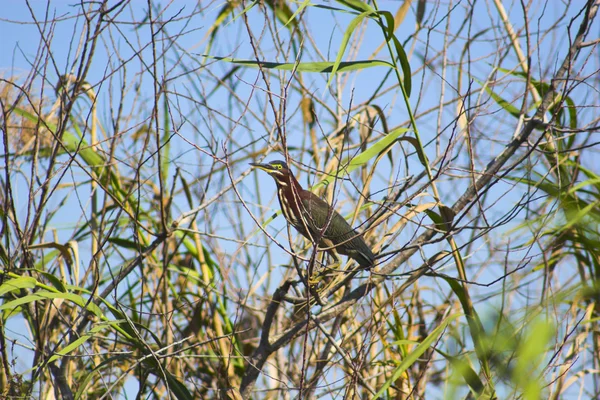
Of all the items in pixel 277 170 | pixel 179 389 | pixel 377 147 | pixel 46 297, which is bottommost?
pixel 179 389

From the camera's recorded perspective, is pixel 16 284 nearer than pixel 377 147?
Yes

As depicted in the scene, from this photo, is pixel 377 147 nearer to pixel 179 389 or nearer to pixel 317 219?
pixel 317 219

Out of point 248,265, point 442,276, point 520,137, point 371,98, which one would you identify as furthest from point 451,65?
point 248,265

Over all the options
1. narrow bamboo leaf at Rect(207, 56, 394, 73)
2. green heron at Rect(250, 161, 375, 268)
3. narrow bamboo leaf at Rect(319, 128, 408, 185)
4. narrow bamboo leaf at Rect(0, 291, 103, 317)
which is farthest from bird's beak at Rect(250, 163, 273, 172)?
narrow bamboo leaf at Rect(0, 291, 103, 317)

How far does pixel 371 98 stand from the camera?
4.53m

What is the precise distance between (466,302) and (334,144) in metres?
1.48

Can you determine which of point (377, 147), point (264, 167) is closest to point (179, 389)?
point (377, 147)

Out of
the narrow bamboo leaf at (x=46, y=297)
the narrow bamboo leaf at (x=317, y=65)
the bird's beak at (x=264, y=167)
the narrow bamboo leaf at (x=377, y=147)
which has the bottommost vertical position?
the narrow bamboo leaf at (x=46, y=297)

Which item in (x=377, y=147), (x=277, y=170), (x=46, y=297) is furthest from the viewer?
(x=277, y=170)

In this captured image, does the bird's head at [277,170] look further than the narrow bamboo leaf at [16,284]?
Yes

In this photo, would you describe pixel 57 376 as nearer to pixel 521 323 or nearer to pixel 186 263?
pixel 186 263

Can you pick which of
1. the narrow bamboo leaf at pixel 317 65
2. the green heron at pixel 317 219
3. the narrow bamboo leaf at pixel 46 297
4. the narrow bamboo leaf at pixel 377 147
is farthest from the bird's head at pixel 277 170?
the narrow bamboo leaf at pixel 46 297

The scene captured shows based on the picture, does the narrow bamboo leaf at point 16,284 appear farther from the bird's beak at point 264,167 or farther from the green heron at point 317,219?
the bird's beak at point 264,167

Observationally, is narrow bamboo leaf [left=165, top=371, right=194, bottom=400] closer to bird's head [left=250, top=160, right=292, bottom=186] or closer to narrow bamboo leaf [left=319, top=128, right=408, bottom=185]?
narrow bamboo leaf [left=319, top=128, right=408, bottom=185]
